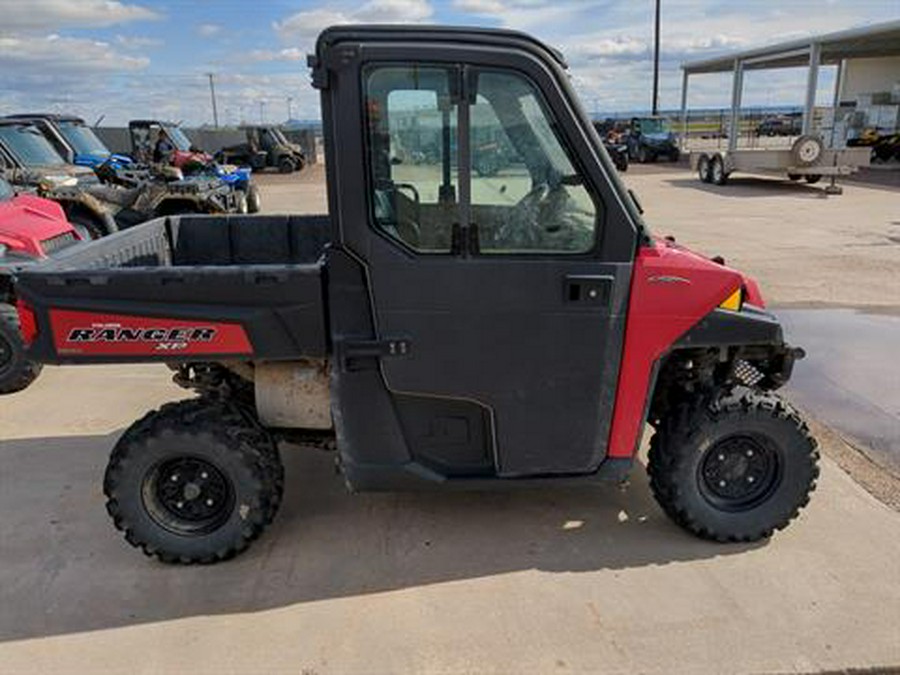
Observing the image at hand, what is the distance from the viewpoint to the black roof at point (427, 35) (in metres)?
2.73

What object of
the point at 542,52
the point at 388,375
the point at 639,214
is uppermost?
the point at 542,52

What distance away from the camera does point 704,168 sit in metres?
22.5

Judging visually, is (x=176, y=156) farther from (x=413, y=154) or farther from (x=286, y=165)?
(x=413, y=154)

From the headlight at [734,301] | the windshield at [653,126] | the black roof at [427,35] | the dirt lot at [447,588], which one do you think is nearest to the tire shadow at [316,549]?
the dirt lot at [447,588]

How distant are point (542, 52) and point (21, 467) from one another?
374 centimetres

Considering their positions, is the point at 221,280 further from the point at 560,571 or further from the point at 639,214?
the point at 560,571

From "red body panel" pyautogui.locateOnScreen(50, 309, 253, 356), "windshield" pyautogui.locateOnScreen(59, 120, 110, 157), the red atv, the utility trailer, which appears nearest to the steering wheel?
"red body panel" pyautogui.locateOnScreen(50, 309, 253, 356)

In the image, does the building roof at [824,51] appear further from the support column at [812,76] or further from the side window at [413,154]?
the side window at [413,154]

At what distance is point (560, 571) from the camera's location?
10.6ft

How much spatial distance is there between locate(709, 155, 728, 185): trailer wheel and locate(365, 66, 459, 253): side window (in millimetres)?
20363

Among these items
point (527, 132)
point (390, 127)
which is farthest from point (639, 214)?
point (390, 127)

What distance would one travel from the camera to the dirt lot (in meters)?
2.75

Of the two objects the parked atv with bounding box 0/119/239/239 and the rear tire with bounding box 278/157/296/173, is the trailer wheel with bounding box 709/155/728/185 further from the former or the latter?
the rear tire with bounding box 278/157/296/173

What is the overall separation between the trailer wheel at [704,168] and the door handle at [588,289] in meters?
21.1
